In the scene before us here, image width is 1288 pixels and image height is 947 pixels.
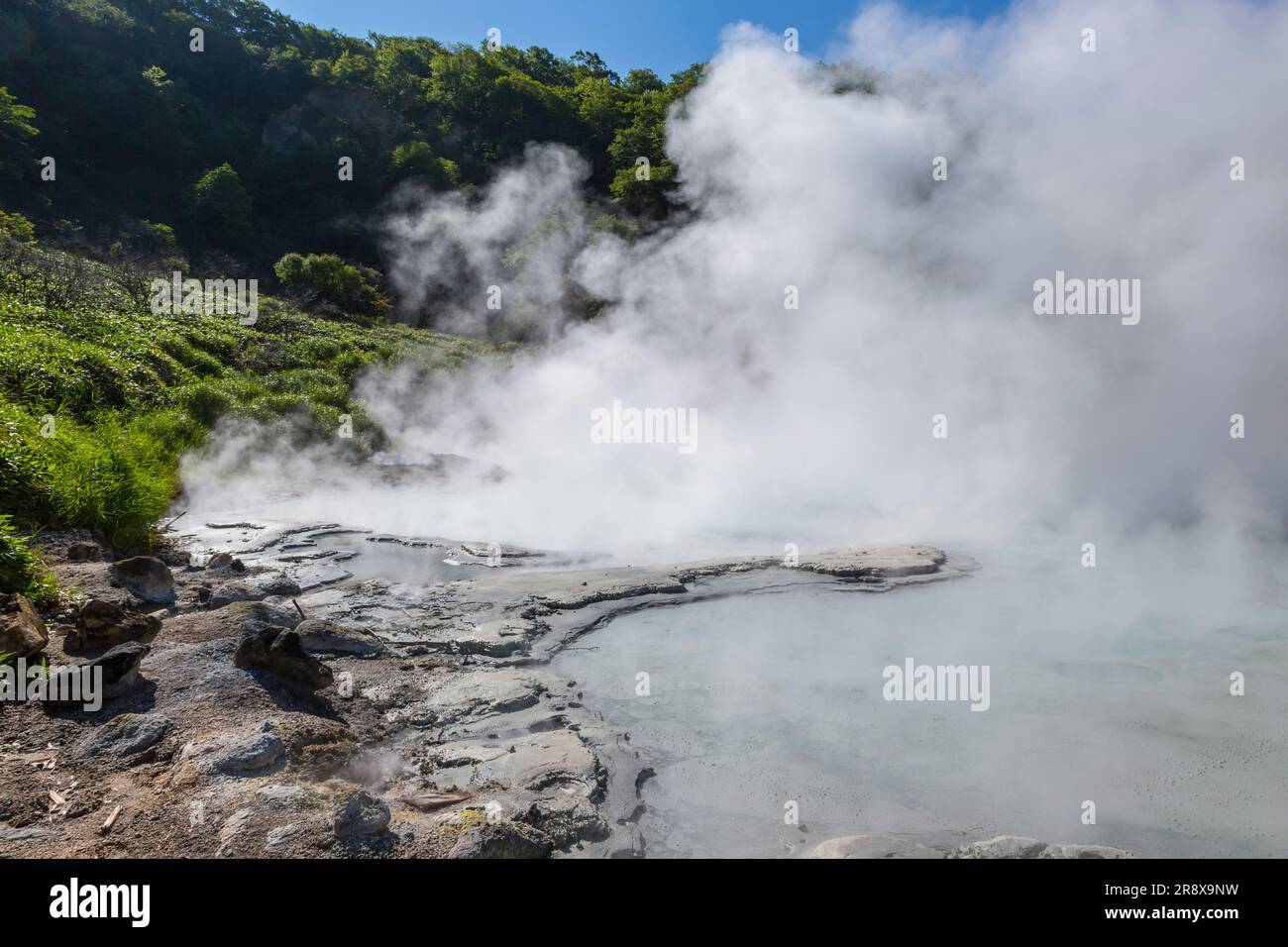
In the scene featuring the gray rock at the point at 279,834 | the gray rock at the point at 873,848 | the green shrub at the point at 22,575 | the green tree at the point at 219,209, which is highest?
the green tree at the point at 219,209

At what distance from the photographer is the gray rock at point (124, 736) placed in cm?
340

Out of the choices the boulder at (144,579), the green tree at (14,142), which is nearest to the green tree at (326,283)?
the green tree at (14,142)

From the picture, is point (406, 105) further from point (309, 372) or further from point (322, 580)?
point (322, 580)

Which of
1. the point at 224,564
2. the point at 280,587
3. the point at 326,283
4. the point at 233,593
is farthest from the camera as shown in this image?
the point at 326,283

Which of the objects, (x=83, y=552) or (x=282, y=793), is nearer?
(x=282, y=793)

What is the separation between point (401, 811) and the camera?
3184 mm

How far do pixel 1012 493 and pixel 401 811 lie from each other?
8.79m

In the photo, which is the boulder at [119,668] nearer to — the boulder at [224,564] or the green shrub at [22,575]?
the green shrub at [22,575]

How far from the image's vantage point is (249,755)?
10.8 feet

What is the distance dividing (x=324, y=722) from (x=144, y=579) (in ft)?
8.13

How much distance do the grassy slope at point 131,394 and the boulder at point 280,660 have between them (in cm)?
157

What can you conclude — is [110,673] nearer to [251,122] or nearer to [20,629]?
[20,629]

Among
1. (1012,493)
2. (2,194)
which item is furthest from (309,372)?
(2,194)

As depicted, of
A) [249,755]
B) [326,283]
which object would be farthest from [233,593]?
[326,283]
